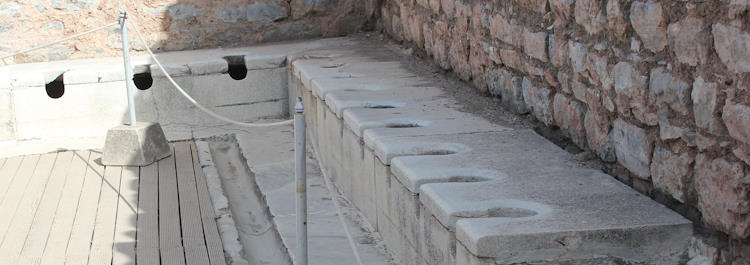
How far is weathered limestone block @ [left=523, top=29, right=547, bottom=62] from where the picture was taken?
4449mm

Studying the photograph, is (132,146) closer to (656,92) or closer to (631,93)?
(631,93)

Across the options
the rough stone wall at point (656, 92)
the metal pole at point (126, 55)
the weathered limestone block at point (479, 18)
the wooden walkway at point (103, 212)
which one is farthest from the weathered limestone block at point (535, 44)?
the metal pole at point (126, 55)

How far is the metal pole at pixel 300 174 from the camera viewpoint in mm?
3268

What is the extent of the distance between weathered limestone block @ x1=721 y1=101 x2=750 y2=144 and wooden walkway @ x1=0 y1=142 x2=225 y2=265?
106 inches

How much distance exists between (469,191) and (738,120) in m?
1.09

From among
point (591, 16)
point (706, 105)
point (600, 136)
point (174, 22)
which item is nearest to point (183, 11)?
point (174, 22)

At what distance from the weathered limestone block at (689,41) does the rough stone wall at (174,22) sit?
569 centimetres

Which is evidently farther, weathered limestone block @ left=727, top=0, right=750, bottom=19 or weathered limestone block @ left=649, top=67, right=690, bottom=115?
weathered limestone block @ left=649, top=67, right=690, bottom=115

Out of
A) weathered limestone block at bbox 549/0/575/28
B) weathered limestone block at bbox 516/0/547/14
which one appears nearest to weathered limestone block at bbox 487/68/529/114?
weathered limestone block at bbox 516/0/547/14

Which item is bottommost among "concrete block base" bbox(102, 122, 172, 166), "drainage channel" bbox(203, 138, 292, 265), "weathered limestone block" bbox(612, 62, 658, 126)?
"drainage channel" bbox(203, 138, 292, 265)

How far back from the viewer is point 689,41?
301 cm

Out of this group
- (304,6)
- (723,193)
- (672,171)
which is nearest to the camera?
(723,193)

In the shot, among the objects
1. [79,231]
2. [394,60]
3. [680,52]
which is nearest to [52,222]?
[79,231]

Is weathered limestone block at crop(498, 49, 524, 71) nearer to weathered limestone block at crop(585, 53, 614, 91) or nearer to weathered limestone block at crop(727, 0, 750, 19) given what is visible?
weathered limestone block at crop(585, 53, 614, 91)
